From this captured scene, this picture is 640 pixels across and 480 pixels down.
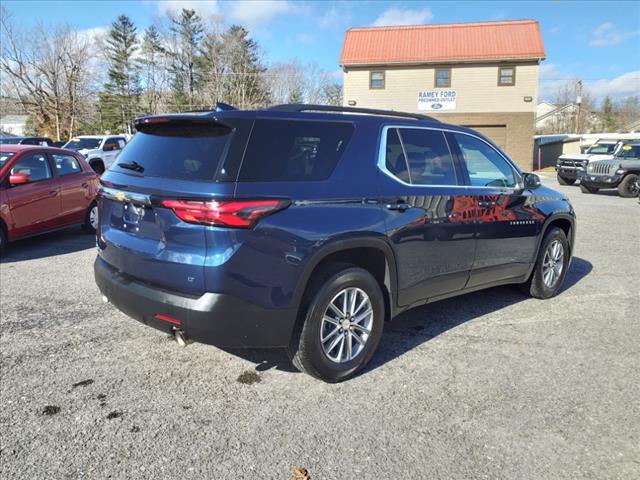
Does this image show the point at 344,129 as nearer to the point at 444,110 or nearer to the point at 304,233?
the point at 304,233

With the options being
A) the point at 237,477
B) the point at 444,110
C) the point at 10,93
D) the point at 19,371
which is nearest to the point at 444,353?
the point at 237,477

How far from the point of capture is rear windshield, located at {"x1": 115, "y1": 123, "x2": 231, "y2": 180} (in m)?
3.05

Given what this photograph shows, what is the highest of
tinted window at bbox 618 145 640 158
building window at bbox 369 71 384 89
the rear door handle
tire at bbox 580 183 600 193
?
building window at bbox 369 71 384 89

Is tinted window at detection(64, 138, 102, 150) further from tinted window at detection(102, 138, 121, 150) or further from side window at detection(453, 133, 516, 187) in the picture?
side window at detection(453, 133, 516, 187)

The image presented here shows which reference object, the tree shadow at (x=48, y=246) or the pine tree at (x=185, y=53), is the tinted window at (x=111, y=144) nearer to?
the tree shadow at (x=48, y=246)

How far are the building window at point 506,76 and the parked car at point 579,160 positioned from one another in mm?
9217

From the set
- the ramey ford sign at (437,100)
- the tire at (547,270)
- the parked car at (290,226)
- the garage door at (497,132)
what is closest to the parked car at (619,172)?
the garage door at (497,132)

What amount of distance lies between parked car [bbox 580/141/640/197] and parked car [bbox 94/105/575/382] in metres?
15.4

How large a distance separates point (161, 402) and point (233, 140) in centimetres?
173

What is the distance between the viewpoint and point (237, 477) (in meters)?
2.53

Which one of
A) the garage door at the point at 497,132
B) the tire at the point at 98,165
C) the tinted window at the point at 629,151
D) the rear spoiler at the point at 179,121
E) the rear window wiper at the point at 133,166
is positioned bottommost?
the rear window wiper at the point at 133,166

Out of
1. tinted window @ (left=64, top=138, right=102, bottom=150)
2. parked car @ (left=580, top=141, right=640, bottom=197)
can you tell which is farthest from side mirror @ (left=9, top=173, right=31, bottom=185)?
parked car @ (left=580, top=141, right=640, bottom=197)

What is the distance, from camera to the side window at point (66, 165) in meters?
8.13

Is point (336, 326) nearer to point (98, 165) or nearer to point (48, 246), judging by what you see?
point (48, 246)
